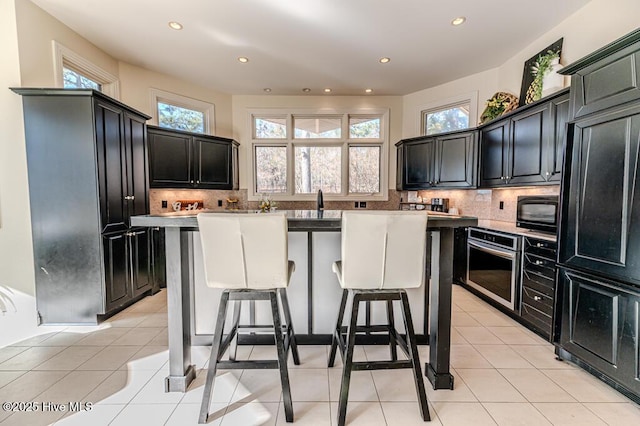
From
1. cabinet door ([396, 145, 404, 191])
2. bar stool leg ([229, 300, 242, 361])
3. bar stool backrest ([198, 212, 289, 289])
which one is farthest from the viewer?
cabinet door ([396, 145, 404, 191])

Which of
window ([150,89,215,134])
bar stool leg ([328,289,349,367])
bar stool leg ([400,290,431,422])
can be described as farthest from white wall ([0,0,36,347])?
bar stool leg ([400,290,431,422])

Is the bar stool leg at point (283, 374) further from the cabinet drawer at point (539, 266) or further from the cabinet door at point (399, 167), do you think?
the cabinet door at point (399, 167)

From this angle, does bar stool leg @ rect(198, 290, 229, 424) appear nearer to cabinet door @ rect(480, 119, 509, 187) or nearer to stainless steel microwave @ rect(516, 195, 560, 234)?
stainless steel microwave @ rect(516, 195, 560, 234)

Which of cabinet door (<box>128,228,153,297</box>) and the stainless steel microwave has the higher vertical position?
the stainless steel microwave

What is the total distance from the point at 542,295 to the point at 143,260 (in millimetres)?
4214

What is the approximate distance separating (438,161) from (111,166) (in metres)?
4.23

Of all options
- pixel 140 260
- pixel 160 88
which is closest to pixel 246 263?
pixel 140 260

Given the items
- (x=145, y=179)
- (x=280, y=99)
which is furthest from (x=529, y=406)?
(x=280, y=99)

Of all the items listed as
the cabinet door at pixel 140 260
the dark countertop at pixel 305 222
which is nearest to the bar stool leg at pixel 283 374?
the dark countertop at pixel 305 222

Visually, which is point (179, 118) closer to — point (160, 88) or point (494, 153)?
point (160, 88)

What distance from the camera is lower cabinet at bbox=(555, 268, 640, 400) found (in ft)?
5.32

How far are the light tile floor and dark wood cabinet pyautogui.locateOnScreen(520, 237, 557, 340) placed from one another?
0.19 meters

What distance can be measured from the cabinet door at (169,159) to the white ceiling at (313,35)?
986 mm

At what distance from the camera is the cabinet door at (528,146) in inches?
105
